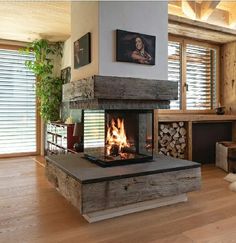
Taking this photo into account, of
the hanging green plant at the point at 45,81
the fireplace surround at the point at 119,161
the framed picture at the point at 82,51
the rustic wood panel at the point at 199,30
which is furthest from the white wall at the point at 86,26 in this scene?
the hanging green plant at the point at 45,81

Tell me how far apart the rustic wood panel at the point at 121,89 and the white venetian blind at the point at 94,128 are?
245 millimetres

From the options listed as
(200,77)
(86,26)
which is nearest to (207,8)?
(200,77)

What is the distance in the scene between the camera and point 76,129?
3889 mm

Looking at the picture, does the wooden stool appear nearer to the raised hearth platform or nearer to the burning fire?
the raised hearth platform

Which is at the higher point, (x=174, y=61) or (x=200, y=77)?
(x=174, y=61)

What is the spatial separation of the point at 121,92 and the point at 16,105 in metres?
3.36

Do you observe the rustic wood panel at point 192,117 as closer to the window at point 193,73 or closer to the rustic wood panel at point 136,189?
the window at point 193,73

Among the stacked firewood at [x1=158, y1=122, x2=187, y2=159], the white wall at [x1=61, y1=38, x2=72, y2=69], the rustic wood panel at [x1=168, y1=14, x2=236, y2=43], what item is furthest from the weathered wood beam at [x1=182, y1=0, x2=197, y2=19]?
the white wall at [x1=61, y1=38, x2=72, y2=69]

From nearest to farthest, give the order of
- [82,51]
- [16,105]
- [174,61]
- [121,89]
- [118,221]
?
[118,221] → [121,89] → [82,51] → [174,61] → [16,105]

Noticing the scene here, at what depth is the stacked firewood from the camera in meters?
4.05

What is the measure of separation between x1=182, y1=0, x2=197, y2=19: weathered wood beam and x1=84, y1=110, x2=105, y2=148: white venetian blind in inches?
94.9

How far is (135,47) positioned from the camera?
9.05ft

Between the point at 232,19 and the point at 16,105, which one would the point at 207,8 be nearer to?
the point at 232,19

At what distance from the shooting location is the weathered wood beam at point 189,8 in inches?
161
